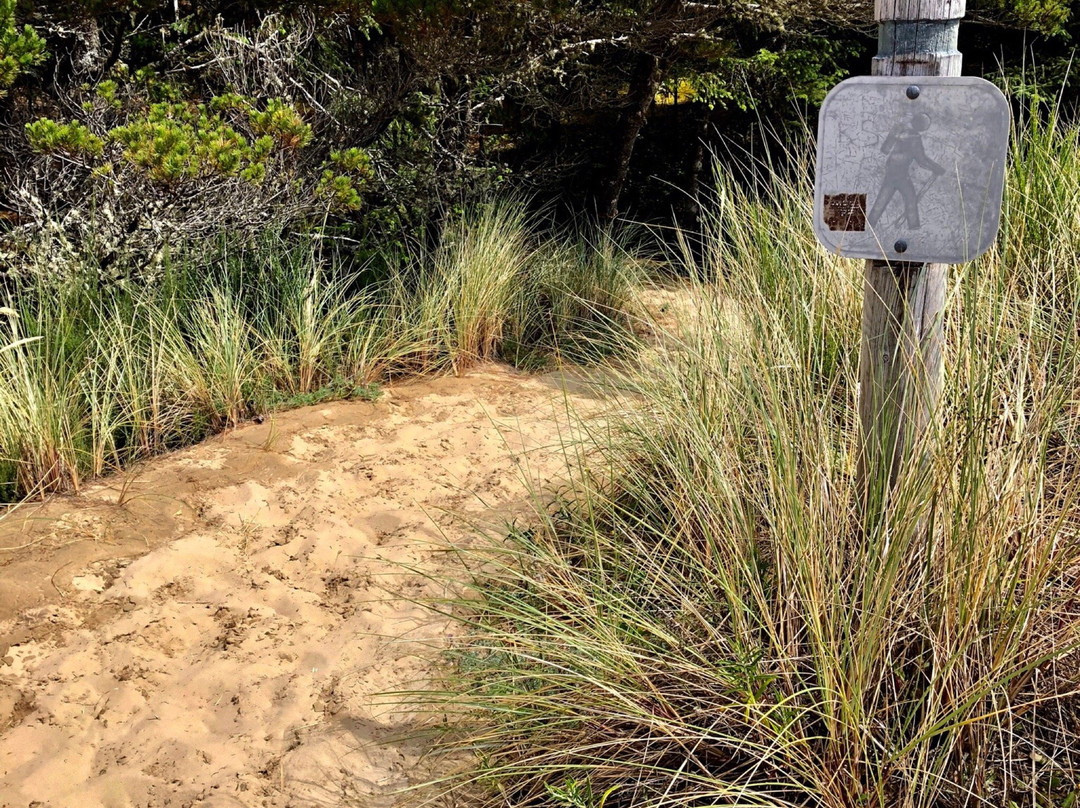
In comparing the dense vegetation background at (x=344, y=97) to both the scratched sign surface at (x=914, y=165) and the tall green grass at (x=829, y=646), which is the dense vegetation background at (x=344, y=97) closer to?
the scratched sign surface at (x=914, y=165)

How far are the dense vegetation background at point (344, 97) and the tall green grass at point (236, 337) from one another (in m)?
0.27

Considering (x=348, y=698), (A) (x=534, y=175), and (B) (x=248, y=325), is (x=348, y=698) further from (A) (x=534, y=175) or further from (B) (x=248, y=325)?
(A) (x=534, y=175)

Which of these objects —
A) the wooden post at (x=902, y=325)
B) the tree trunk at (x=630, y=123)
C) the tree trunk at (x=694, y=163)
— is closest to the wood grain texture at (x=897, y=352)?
the wooden post at (x=902, y=325)

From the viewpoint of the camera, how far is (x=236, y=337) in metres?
4.83

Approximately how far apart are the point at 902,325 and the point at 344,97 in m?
4.75

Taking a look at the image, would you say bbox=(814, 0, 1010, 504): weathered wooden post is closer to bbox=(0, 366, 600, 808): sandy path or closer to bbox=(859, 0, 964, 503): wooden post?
bbox=(859, 0, 964, 503): wooden post

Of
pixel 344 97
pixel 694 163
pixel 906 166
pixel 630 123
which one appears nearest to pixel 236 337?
pixel 344 97

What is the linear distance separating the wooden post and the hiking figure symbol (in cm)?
15

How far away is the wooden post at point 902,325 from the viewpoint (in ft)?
7.92

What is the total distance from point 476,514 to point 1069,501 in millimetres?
2436

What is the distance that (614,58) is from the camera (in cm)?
805

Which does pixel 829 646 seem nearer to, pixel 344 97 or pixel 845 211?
pixel 845 211

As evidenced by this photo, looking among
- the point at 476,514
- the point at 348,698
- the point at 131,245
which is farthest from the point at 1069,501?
the point at 131,245

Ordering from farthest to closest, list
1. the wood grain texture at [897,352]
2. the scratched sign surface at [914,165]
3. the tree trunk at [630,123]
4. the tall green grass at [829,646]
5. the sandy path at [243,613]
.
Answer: the tree trunk at [630,123], the sandy path at [243,613], the wood grain texture at [897,352], the scratched sign surface at [914,165], the tall green grass at [829,646]
